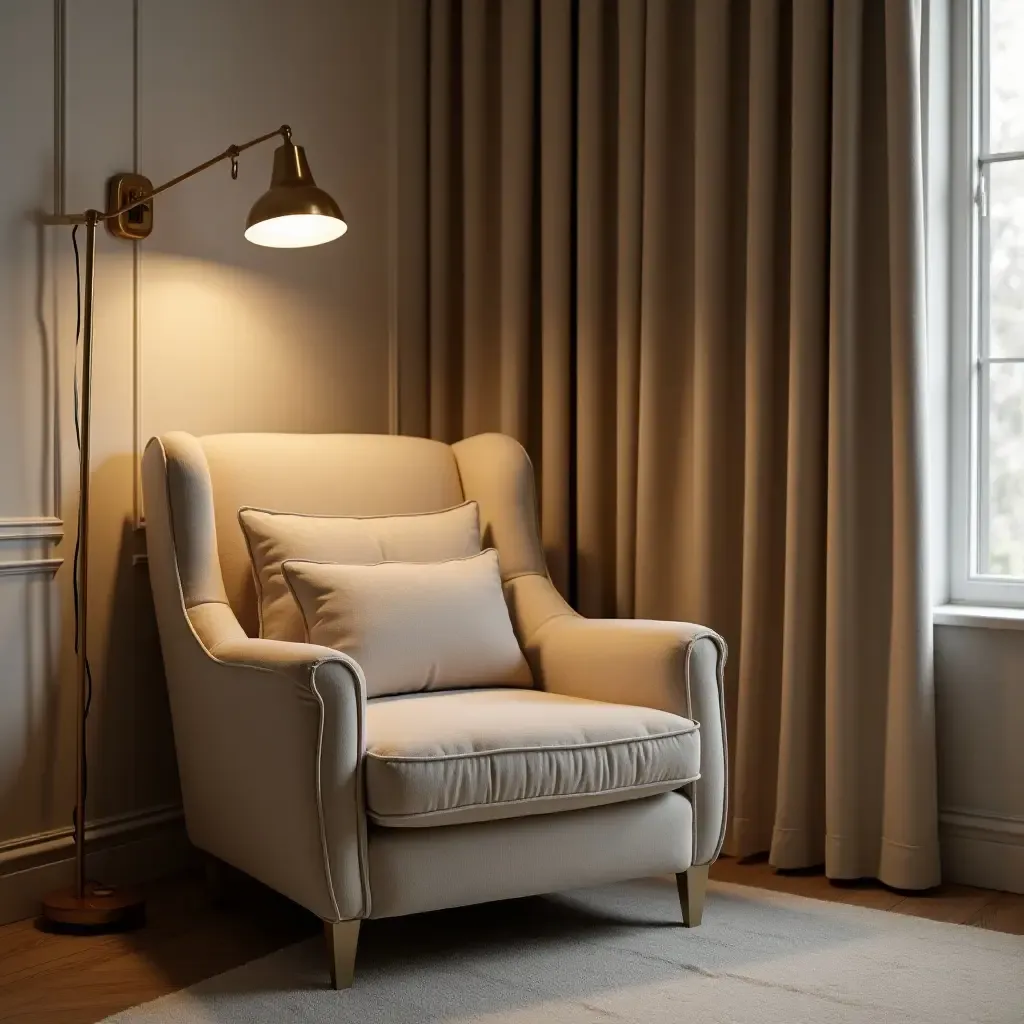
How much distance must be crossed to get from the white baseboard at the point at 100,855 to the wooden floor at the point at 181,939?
0.22ft

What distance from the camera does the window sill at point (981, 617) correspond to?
2709 millimetres

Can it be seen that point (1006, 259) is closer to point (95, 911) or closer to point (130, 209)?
point (130, 209)

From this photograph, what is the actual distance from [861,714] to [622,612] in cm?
62

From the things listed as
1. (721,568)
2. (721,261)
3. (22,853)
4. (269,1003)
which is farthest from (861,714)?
(22,853)

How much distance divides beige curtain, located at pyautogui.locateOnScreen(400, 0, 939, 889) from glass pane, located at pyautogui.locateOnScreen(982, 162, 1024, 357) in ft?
1.05

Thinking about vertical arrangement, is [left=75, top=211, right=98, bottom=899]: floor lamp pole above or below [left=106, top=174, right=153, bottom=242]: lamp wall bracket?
below

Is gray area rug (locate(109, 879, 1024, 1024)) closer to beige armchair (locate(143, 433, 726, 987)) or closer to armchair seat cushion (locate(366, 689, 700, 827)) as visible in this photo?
beige armchair (locate(143, 433, 726, 987))

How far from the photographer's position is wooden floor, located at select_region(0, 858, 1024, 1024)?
212 centimetres

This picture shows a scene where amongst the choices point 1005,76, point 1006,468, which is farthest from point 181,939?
point 1005,76

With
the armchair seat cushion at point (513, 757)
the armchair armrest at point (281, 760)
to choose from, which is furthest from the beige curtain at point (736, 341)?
the armchair armrest at point (281, 760)

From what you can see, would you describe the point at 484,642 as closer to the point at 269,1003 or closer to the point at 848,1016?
the point at 269,1003

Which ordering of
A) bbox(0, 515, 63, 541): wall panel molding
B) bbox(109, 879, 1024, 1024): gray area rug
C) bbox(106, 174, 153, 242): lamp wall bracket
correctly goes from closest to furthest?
bbox(109, 879, 1024, 1024): gray area rug
bbox(0, 515, 63, 541): wall panel molding
bbox(106, 174, 153, 242): lamp wall bracket

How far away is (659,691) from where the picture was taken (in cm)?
242

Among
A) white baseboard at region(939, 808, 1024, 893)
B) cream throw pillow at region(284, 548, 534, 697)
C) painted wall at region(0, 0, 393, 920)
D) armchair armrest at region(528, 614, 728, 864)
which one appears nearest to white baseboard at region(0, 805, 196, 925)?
painted wall at region(0, 0, 393, 920)
